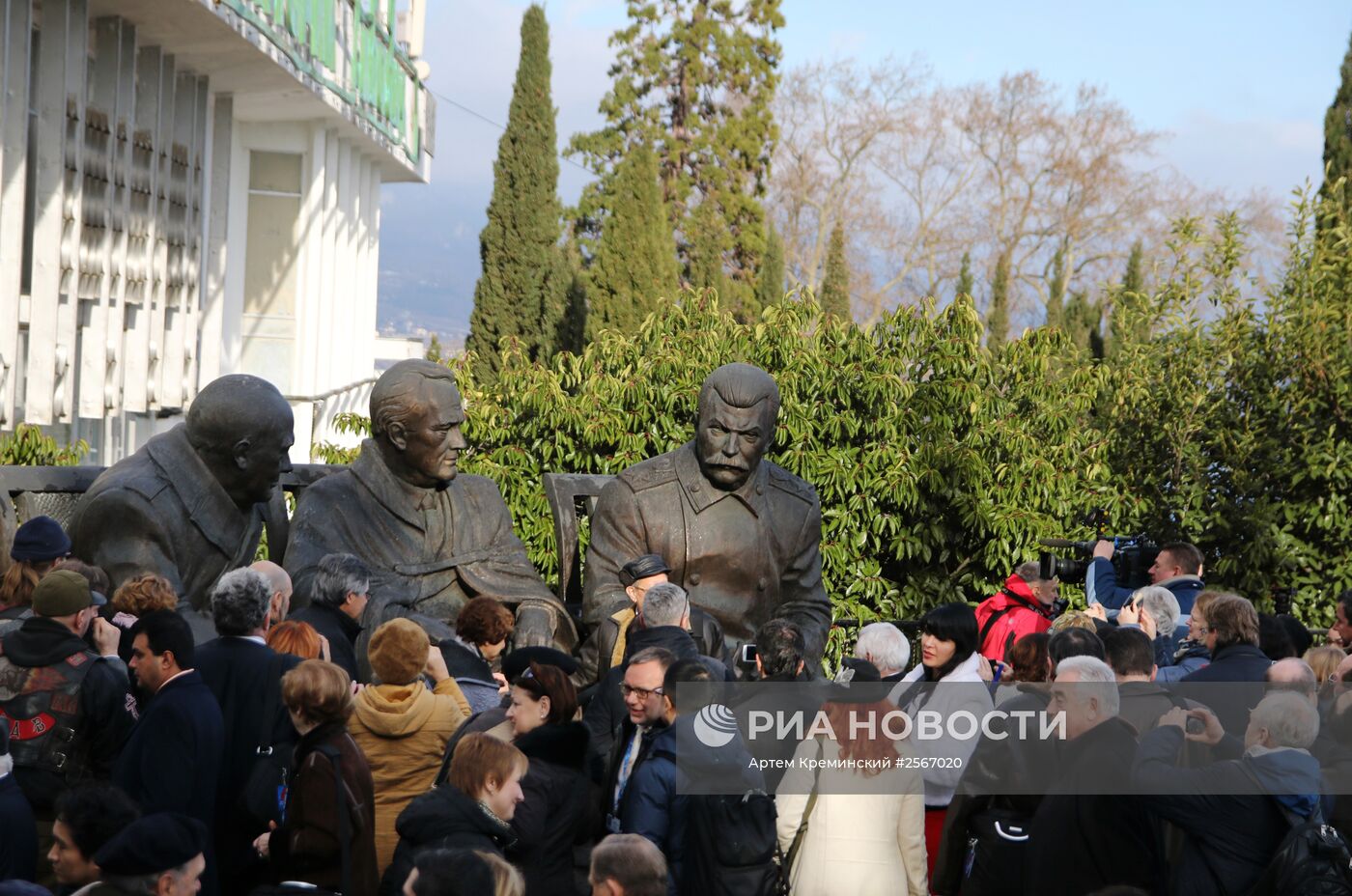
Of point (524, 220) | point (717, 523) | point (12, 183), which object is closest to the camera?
point (717, 523)

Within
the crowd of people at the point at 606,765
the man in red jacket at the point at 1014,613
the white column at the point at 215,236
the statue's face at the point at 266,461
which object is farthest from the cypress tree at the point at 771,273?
the crowd of people at the point at 606,765

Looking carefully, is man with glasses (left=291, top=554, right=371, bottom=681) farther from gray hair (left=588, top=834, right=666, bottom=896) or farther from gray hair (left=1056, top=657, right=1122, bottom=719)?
gray hair (left=1056, top=657, right=1122, bottom=719)

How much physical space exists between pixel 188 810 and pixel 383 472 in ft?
9.11

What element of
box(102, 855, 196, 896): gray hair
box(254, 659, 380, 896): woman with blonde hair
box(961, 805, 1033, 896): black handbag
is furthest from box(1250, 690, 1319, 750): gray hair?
box(102, 855, 196, 896): gray hair

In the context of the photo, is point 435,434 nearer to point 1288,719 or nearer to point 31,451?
point 1288,719

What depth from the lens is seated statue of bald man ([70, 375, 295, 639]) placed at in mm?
6434

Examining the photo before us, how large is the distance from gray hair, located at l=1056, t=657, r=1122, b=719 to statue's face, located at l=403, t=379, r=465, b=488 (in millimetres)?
3243

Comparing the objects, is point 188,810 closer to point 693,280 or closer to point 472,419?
point 472,419

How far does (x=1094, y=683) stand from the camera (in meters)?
4.65

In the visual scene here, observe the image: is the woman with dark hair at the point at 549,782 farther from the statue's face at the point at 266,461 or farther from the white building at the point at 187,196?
the white building at the point at 187,196

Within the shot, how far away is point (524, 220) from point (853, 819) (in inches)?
848

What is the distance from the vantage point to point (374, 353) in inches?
1200

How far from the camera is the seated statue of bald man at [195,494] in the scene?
21.1ft

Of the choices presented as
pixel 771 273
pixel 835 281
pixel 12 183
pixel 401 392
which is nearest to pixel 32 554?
pixel 401 392
